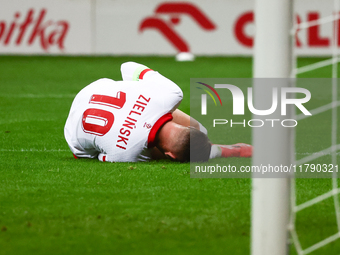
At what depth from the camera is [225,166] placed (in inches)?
176

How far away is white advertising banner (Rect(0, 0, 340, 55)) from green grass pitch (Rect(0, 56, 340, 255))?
13295 mm

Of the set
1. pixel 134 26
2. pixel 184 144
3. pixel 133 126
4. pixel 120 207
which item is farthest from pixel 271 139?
pixel 134 26

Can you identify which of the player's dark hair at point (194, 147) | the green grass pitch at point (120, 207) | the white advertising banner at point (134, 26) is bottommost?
the green grass pitch at point (120, 207)

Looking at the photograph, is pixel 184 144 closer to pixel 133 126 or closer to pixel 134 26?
pixel 133 126

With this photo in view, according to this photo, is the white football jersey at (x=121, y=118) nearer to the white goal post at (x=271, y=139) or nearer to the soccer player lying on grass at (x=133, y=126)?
the soccer player lying on grass at (x=133, y=126)

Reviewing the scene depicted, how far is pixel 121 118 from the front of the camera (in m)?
4.41

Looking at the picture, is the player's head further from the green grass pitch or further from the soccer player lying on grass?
the green grass pitch

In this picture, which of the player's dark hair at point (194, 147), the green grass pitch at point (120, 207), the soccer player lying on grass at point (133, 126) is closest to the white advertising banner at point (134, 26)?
the green grass pitch at point (120, 207)

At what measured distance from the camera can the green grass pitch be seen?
2785 mm

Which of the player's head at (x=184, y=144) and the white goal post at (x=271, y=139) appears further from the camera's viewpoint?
the player's head at (x=184, y=144)

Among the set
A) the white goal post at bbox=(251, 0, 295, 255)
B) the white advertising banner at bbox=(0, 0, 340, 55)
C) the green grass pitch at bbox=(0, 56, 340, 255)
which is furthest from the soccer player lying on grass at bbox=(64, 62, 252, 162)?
the white advertising banner at bbox=(0, 0, 340, 55)

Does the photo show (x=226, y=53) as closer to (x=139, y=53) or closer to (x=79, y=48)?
(x=139, y=53)

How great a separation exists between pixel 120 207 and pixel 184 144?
1.06m

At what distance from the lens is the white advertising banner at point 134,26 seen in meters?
18.8
